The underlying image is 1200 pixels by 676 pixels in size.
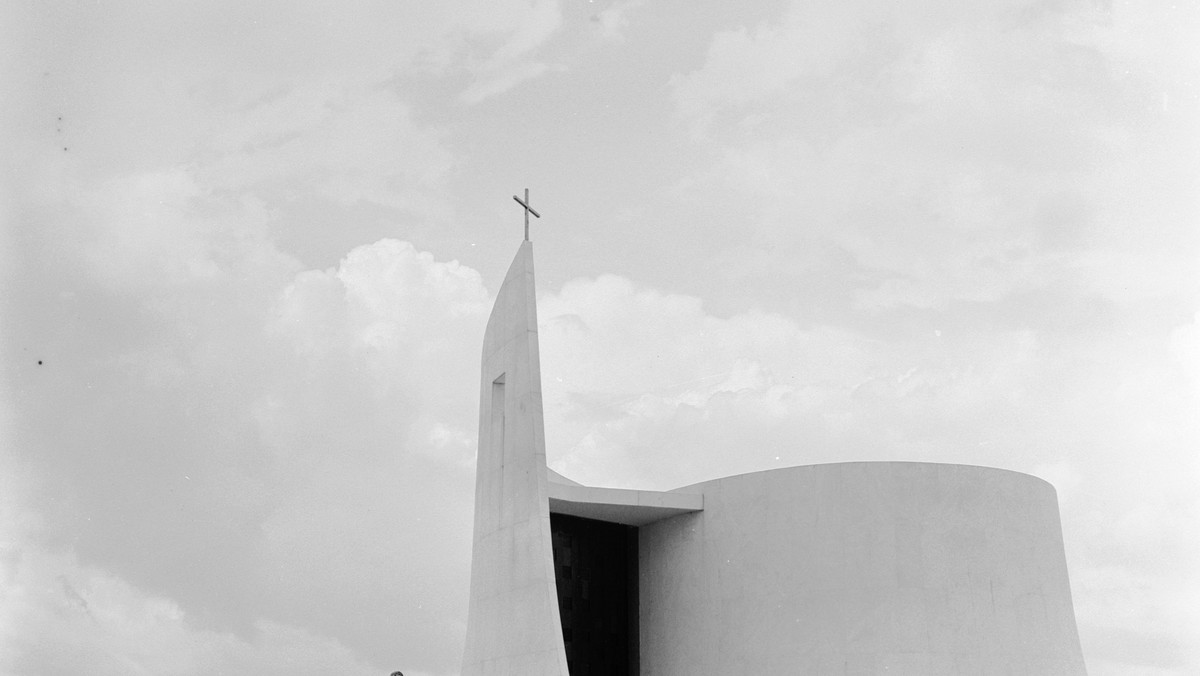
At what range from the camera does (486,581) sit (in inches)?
604

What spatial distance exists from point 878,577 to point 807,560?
0.97 m

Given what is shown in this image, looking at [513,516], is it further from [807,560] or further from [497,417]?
[807,560]

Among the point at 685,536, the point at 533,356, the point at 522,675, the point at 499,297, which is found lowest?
the point at 522,675

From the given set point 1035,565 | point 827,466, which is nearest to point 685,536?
point 827,466

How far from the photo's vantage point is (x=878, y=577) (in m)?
15.8

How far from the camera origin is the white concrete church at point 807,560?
49.6ft

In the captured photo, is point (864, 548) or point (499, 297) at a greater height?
point (499, 297)

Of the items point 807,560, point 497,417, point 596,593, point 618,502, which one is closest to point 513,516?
point 497,417

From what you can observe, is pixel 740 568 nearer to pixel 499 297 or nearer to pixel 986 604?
pixel 986 604

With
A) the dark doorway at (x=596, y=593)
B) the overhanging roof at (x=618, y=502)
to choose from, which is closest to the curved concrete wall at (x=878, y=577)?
the overhanging roof at (x=618, y=502)

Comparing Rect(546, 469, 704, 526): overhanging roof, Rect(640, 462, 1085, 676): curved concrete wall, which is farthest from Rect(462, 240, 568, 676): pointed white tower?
Rect(640, 462, 1085, 676): curved concrete wall

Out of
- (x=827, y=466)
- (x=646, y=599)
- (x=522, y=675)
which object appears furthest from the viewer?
(x=646, y=599)

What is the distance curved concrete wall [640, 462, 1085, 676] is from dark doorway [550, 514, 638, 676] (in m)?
1.31

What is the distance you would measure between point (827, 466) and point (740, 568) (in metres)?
1.90
